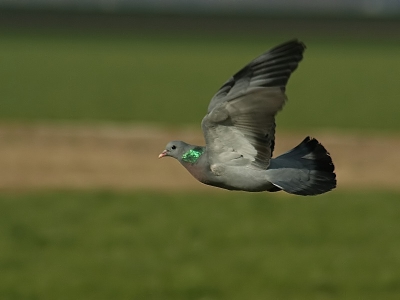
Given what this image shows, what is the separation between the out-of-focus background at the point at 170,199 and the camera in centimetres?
1290

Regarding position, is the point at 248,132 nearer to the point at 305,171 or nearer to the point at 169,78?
the point at 305,171

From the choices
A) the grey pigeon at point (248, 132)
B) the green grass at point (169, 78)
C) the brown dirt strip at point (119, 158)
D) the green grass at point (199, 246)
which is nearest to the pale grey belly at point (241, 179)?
the grey pigeon at point (248, 132)

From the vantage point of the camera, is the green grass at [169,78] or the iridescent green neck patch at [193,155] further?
the green grass at [169,78]

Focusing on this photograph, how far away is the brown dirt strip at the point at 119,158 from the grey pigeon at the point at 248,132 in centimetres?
1570

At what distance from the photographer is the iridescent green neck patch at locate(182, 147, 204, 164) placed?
3877 millimetres

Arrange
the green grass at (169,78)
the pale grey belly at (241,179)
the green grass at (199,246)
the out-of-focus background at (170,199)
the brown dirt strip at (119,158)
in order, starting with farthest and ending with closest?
the green grass at (169,78)
the brown dirt strip at (119,158)
the out-of-focus background at (170,199)
the green grass at (199,246)
the pale grey belly at (241,179)

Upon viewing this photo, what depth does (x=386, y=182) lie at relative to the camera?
20828 mm

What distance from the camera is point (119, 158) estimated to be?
72.7 feet

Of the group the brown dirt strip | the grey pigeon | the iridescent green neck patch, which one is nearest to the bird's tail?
the grey pigeon

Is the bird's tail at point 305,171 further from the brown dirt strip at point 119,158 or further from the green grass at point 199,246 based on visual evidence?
the brown dirt strip at point 119,158

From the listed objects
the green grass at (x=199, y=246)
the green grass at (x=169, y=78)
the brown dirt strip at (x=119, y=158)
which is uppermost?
the green grass at (x=169, y=78)

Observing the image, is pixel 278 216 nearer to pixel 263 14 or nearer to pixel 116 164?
pixel 116 164

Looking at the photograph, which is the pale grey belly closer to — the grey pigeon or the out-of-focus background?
the grey pigeon

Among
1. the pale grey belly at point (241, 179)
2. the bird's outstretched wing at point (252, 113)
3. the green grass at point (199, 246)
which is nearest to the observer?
the pale grey belly at point (241, 179)
